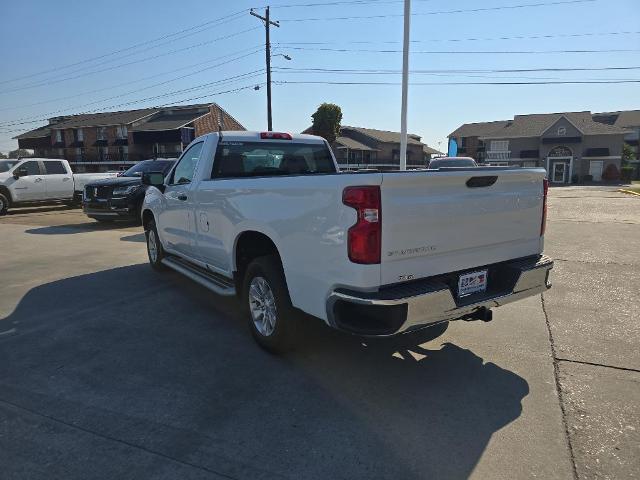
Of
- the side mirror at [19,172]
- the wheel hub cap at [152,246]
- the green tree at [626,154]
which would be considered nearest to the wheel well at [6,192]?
the side mirror at [19,172]

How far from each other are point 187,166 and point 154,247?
78.1 inches

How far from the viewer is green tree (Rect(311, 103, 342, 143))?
174ft

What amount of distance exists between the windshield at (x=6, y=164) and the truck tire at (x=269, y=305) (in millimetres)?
16106

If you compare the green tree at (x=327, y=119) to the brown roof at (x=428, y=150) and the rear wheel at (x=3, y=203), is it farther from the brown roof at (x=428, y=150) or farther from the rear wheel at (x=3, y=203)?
the rear wheel at (x=3, y=203)

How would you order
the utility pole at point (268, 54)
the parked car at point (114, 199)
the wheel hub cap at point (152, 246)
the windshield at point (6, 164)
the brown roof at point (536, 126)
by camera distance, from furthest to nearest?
the brown roof at point (536, 126) → the utility pole at point (268, 54) → the windshield at point (6, 164) → the parked car at point (114, 199) → the wheel hub cap at point (152, 246)

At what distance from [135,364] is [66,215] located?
14.4 m

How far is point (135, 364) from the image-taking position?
12.8 ft

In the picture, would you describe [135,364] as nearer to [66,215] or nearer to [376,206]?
[376,206]

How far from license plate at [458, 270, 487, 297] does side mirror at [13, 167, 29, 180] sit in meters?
17.5

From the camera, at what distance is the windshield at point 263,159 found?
5191mm

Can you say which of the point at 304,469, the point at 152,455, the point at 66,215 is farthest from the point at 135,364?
the point at 66,215

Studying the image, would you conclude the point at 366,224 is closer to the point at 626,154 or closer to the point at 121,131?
the point at 121,131

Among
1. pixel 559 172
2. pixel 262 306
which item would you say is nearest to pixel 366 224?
pixel 262 306

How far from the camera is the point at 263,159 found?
533 centimetres
